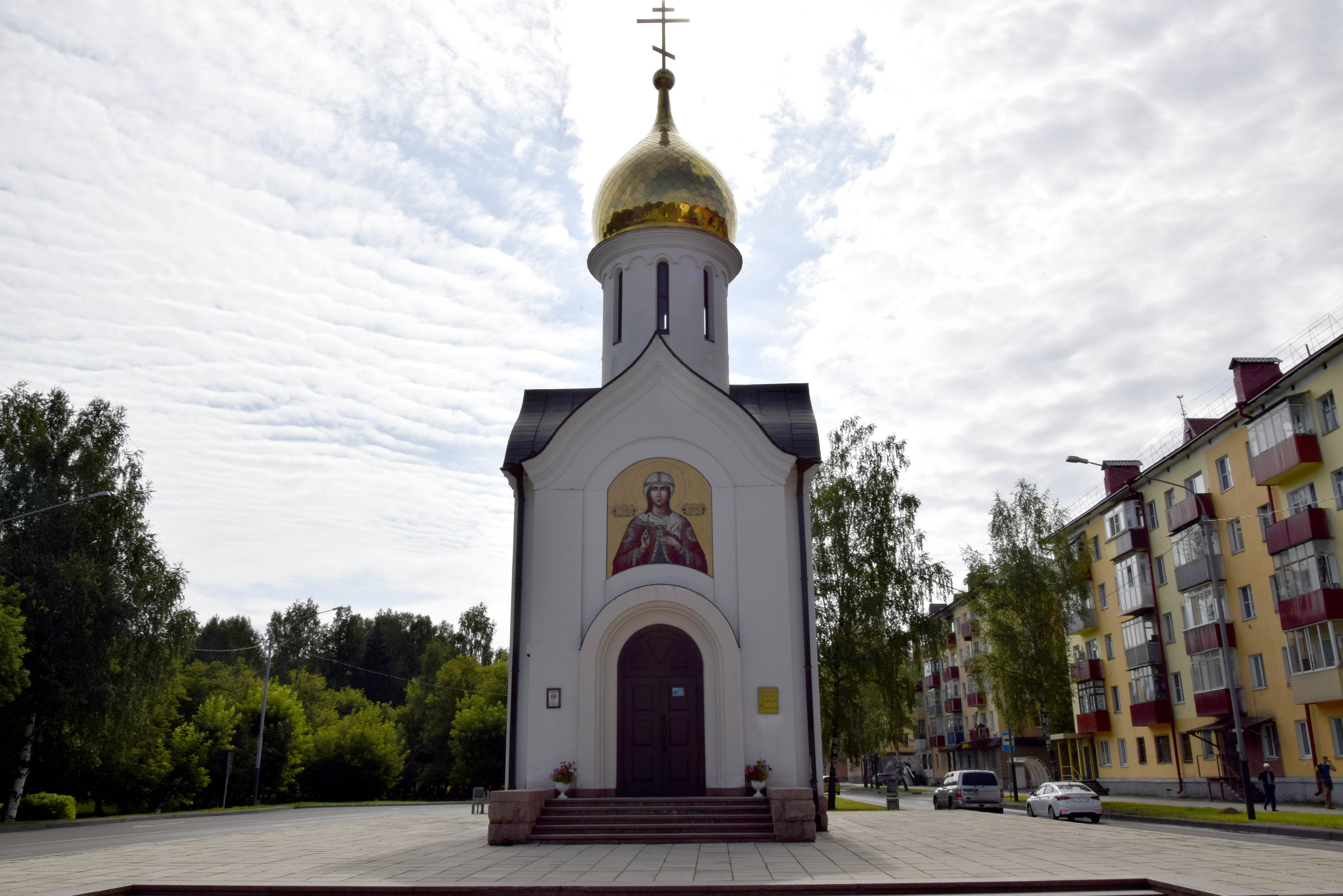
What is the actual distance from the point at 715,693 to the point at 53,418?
21002 millimetres

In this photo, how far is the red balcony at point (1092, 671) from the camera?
37000 millimetres

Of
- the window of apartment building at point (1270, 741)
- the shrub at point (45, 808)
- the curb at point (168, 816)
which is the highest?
the window of apartment building at point (1270, 741)

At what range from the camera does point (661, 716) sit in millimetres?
15148

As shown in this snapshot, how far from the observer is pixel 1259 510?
87.7ft

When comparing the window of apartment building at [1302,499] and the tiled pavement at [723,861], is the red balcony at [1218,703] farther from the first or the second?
the tiled pavement at [723,861]

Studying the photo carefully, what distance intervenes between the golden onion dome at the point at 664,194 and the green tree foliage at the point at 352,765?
2842 cm

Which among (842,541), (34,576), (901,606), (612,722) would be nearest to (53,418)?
(34,576)

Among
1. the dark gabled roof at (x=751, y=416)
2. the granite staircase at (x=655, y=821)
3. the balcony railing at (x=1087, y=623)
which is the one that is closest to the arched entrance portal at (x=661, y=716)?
the granite staircase at (x=655, y=821)

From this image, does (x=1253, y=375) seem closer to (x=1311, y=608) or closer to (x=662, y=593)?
(x=1311, y=608)

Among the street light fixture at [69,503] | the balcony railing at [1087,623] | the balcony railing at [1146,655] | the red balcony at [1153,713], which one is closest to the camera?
the street light fixture at [69,503]

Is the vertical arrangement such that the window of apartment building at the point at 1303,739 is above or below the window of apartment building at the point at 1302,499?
below

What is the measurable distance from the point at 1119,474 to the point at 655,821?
97.3ft

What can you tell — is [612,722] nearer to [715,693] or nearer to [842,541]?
[715,693]

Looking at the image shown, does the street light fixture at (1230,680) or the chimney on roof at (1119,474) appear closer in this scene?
the street light fixture at (1230,680)
